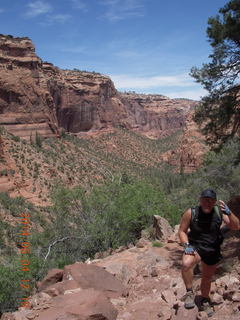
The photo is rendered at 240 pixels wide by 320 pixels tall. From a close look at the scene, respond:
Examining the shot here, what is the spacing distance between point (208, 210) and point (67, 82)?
80.3 meters

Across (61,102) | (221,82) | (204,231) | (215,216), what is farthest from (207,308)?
(61,102)

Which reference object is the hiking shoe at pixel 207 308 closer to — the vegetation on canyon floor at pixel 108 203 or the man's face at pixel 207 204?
the man's face at pixel 207 204

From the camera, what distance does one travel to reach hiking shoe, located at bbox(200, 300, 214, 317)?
467 centimetres

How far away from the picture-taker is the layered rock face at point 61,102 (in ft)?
162

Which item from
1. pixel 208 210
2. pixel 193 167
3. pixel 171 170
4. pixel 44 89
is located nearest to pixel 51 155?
pixel 44 89

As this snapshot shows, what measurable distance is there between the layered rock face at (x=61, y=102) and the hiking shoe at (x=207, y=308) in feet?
155

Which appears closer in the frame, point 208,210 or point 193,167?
point 208,210

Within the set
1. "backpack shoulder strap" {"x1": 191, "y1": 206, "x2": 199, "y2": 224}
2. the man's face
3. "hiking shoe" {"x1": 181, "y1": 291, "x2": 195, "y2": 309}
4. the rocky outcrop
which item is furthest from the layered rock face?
the man's face

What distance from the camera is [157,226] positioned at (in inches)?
485

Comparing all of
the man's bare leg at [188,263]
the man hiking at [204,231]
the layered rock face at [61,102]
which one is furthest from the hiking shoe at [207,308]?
the layered rock face at [61,102]

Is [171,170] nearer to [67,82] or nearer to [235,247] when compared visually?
[67,82]

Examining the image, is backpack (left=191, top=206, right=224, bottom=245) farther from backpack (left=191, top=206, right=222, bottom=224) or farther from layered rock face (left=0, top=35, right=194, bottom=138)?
layered rock face (left=0, top=35, right=194, bottom=138)

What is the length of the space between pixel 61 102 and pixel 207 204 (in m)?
75.5

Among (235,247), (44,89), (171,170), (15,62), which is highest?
(15,62)
